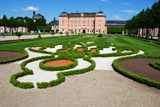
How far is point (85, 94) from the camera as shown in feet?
18.7

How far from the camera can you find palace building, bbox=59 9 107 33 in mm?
88425

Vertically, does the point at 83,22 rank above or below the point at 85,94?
A: above

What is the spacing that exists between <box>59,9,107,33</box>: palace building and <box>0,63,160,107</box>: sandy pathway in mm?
83347

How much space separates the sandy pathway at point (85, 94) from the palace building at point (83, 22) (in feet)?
273

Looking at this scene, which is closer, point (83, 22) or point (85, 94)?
point (85, 94)

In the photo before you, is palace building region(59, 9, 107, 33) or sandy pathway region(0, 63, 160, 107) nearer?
sandy pathway region(0, 63, 160, 107)

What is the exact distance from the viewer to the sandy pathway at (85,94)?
5.05m

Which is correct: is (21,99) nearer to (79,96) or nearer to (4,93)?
(4,93)

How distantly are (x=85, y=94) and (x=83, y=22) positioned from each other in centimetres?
8823

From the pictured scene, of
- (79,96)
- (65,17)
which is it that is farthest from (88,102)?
(65,17)

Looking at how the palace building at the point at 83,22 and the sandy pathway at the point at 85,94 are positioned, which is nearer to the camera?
the sandy pathway at the point at 85,94

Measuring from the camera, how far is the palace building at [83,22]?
88425 millimetres

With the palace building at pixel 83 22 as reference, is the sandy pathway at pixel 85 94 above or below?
below

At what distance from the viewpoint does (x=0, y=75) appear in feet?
25.3
